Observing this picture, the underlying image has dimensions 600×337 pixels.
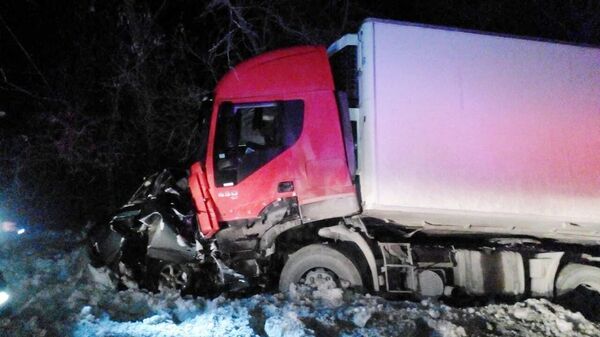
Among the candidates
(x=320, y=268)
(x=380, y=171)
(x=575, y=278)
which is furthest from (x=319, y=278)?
(x=575, y=278)

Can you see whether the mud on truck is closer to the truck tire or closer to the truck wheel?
the truck wheel

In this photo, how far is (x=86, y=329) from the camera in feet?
16.0

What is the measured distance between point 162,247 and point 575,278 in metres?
5.23

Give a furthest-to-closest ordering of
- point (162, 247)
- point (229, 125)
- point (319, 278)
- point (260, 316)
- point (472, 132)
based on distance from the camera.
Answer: point (162, 247)
point (319, 278)
point (229, 125)
point (472, 132)
point (260, 316)

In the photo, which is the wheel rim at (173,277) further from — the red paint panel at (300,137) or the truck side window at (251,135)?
the truck side window at (251,135)

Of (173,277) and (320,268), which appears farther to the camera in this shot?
(173,277)

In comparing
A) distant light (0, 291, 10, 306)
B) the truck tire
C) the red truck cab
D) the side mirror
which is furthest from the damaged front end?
the truck tire

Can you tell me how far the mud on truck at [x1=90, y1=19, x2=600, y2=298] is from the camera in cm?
550

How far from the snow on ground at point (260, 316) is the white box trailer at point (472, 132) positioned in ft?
3.36

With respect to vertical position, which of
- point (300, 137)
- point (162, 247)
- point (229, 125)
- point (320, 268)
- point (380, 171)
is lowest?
point (320, 268)

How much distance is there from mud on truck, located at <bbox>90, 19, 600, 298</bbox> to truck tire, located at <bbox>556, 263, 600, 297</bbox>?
456 millimetres

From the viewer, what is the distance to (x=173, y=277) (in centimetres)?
637

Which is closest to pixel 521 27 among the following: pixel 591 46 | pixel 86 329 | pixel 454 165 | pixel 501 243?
pixel 591 46

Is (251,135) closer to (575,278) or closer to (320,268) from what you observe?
(320,268)
